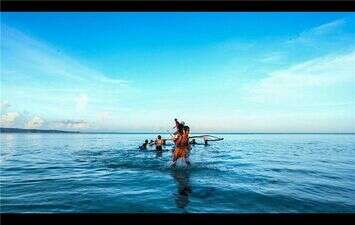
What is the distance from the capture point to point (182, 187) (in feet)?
27.8

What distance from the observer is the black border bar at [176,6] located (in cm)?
323

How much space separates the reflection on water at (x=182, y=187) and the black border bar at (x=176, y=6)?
390 centimetres

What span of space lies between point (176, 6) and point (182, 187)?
580 cm

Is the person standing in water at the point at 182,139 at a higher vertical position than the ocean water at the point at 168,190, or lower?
higher

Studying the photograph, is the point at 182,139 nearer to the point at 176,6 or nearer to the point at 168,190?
the point at 168,190

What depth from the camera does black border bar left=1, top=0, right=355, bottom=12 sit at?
323 centimetres

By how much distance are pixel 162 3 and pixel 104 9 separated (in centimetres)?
49

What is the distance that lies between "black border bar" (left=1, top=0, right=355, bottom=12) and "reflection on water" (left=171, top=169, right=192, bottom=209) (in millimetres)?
3900

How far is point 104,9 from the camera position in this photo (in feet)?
10.8
